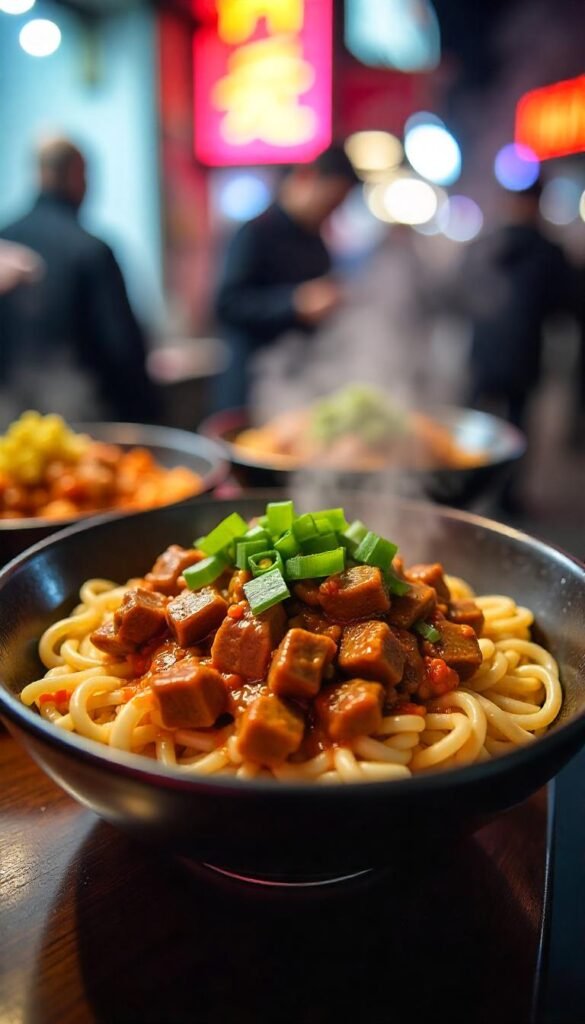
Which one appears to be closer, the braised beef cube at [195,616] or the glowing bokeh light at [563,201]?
the braised beef cube at [195,616]

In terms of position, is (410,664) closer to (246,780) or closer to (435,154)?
(246,780)

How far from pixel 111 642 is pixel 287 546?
42 cm

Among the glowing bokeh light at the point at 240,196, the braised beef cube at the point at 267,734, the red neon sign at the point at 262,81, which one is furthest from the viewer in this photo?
the glowing bokeh light at the point at 240,196

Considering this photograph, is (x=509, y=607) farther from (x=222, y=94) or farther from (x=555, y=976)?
(x=222, y=94)

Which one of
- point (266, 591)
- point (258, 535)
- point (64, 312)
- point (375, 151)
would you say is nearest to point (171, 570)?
point (258, 535)

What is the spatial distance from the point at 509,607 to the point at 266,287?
3.69 m

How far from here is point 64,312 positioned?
433cm

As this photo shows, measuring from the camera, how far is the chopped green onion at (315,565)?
4.91 feet

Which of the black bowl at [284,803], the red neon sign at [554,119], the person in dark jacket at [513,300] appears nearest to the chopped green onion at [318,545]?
the black bowl at [284,803]

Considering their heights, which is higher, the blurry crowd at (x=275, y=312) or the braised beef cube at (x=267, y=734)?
the blurry crowd at (x=275, y=312)

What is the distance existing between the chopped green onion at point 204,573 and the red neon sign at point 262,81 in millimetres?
7316

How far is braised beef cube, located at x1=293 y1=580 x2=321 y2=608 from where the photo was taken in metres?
1.52

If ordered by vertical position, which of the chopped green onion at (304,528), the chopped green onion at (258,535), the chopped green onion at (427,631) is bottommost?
the chopped green onion at (427,631)

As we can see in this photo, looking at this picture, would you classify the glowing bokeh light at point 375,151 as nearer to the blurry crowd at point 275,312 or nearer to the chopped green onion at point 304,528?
the blurry crowd at point 275,312
